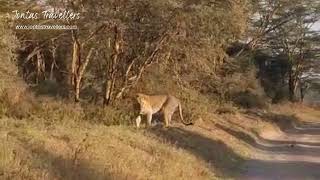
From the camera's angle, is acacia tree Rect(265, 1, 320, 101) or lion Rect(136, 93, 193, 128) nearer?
lion Rect(136, 93, 193, 128)

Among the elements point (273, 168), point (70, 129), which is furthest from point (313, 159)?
point (70, 129)

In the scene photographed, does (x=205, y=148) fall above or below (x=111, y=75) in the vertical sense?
below

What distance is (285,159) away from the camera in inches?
795

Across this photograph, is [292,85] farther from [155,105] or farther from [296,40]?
[155,105]

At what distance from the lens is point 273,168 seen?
17797mm

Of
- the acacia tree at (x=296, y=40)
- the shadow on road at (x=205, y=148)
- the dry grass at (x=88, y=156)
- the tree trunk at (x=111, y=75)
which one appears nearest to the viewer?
the dry grass at (x=88, y=156)

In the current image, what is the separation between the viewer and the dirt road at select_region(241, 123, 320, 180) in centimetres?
1644

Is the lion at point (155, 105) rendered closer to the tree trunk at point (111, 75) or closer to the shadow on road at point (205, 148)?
the shadow on road at point (205, 148)

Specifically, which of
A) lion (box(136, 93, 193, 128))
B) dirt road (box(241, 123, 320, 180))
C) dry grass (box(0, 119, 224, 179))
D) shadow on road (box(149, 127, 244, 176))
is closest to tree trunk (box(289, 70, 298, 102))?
dirt road (box(241, 123, 320, 180))

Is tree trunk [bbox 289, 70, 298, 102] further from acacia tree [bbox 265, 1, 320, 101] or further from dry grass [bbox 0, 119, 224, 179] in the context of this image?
dry grass [bbox 0, 119, 224, 179]

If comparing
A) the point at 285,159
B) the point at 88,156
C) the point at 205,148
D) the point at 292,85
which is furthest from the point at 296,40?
the point at 88,156

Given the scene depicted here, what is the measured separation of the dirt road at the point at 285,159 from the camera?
53.9 feet

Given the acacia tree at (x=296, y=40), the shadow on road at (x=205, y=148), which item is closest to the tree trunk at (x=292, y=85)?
the acacia tree at (x=296, y=40)

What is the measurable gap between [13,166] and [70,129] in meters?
4.60
